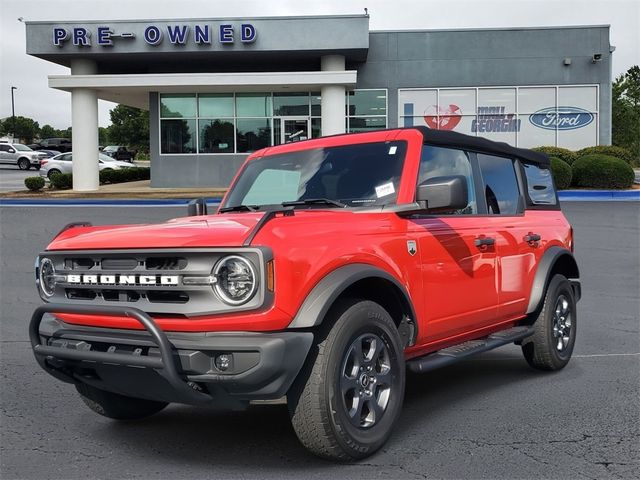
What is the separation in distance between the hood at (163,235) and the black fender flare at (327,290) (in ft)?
1.57

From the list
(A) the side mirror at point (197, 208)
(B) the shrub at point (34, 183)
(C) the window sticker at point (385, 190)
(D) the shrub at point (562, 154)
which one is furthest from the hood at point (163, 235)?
(B) the shrub at point (34, 183)

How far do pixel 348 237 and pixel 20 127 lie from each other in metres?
130

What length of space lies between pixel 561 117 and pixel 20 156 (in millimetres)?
38306

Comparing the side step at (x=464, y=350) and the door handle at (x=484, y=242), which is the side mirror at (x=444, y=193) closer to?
the door handle at (x=484, y=242)

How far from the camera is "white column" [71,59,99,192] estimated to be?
2719cm

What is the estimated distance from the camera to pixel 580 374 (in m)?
6.08

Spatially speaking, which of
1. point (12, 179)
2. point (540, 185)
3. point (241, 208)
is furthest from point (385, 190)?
point (12, 179)

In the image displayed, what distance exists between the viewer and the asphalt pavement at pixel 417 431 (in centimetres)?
389

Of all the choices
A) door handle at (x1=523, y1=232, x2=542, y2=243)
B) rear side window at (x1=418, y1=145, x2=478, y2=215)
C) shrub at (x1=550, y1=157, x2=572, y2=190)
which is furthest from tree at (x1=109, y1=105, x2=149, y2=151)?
rear side window at (x1=418, y1=145, x2=478, y2=215)

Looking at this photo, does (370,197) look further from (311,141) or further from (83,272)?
(83,272)

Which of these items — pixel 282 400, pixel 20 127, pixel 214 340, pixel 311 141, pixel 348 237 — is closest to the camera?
pixel 214 340

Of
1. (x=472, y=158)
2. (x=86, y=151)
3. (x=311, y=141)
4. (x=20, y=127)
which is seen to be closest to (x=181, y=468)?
(x=311, y=141)

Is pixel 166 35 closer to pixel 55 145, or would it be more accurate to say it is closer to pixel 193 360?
pixel 193 360

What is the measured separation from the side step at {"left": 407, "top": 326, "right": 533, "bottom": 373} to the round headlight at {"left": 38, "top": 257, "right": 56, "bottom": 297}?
7.35 feet
